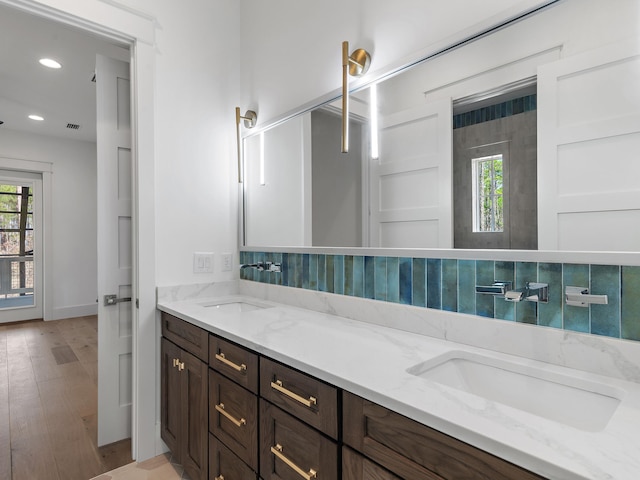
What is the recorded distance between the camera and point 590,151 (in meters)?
0.97

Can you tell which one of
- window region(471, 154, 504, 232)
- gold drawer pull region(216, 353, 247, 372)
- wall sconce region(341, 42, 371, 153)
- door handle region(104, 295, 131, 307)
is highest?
wall sconce region(341, 42, 371, 153)

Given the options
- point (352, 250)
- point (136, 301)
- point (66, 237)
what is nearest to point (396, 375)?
point (352, 250)

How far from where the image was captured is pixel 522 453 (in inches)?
22.6

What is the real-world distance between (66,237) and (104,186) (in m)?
4.31

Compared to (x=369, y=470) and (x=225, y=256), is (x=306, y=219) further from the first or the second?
(x=369, y=470)

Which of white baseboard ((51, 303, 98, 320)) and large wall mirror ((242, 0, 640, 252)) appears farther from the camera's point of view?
white baseboard ((51, 303, 98, 320))

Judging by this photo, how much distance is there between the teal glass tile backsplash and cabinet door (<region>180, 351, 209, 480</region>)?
2.12 ft

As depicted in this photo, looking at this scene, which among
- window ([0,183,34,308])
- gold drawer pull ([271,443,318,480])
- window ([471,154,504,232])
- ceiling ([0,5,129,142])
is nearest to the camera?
gold drawer pull ([271,443,318,480])

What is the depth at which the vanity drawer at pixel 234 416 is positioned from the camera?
123cm

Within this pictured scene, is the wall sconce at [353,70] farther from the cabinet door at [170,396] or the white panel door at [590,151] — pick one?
the cabinet door at [170,396]

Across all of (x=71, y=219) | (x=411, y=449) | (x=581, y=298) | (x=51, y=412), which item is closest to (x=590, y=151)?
(x=581, y=298)

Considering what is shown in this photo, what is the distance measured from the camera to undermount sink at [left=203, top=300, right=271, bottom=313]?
77.2 inches

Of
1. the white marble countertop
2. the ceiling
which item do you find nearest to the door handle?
the white marble countertop

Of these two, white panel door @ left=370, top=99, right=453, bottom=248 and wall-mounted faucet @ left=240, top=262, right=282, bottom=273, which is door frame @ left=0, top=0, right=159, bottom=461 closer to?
wall-mounted faucet @ left=240, top=262, right=282, bottom=273
